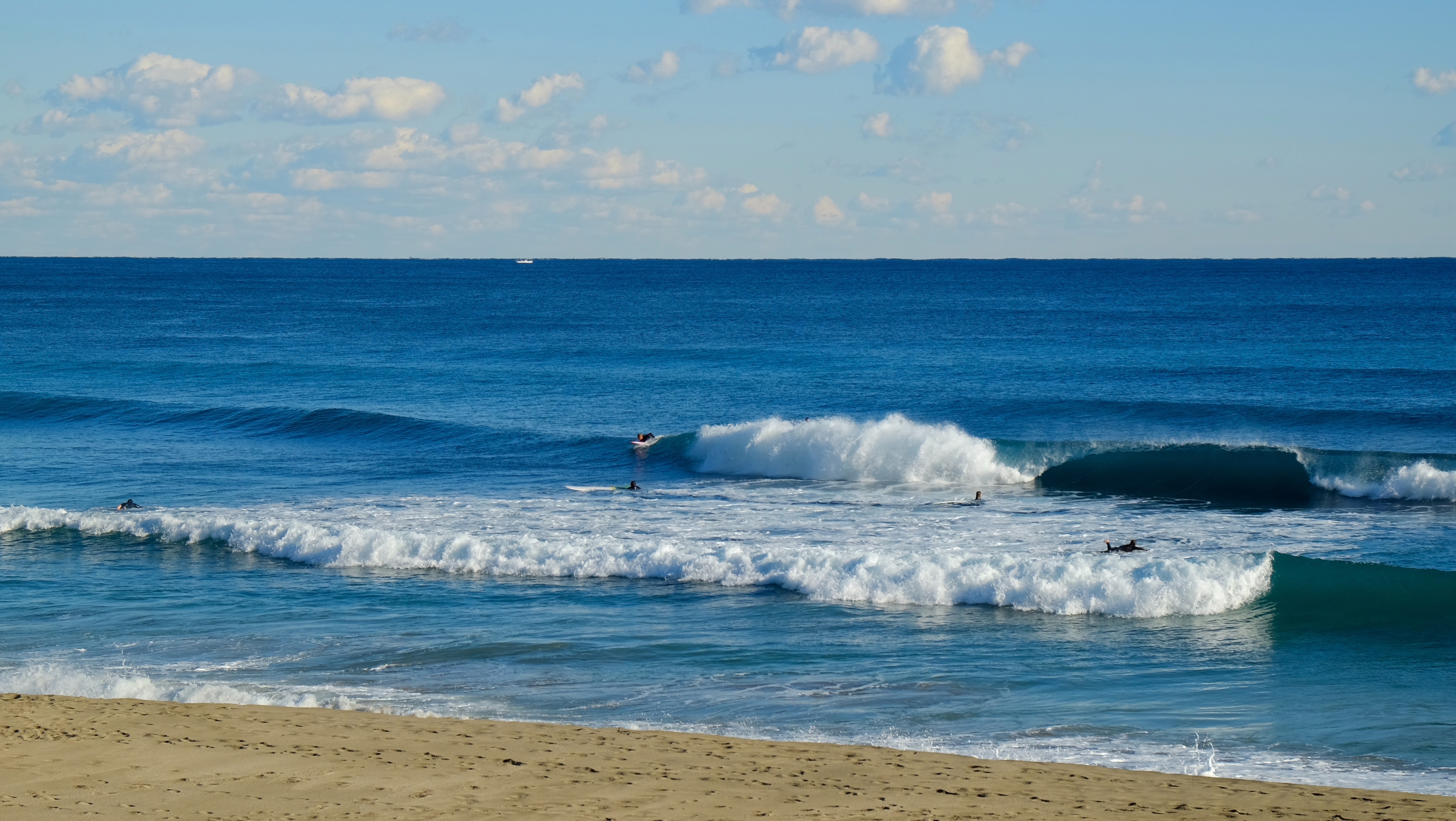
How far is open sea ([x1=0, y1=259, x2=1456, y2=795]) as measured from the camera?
12.1m

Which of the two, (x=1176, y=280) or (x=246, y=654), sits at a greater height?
(x=1176, y=280)

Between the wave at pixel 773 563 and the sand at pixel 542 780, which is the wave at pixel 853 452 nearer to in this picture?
the wave at pixel 773 563

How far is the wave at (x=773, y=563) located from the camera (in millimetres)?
15711

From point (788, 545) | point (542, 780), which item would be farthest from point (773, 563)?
point (542, 780)

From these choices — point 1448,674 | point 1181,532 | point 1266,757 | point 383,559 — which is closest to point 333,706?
point 383,559

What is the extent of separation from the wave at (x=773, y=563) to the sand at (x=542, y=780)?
6233mm

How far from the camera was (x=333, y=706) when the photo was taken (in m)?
11.8

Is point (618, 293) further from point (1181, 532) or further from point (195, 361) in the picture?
point (1181, 532)

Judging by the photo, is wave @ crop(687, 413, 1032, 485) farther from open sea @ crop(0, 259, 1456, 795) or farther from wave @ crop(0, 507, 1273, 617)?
wave @ crop(0, 507, 1273, 617)

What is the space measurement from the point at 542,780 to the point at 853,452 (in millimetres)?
18483

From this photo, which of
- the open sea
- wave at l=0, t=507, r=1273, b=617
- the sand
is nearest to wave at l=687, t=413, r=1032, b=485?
the open sea

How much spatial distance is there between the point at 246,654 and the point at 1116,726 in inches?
378

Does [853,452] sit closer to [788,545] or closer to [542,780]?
[788,545]

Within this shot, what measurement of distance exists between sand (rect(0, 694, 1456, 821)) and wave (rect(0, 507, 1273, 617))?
6233mm
